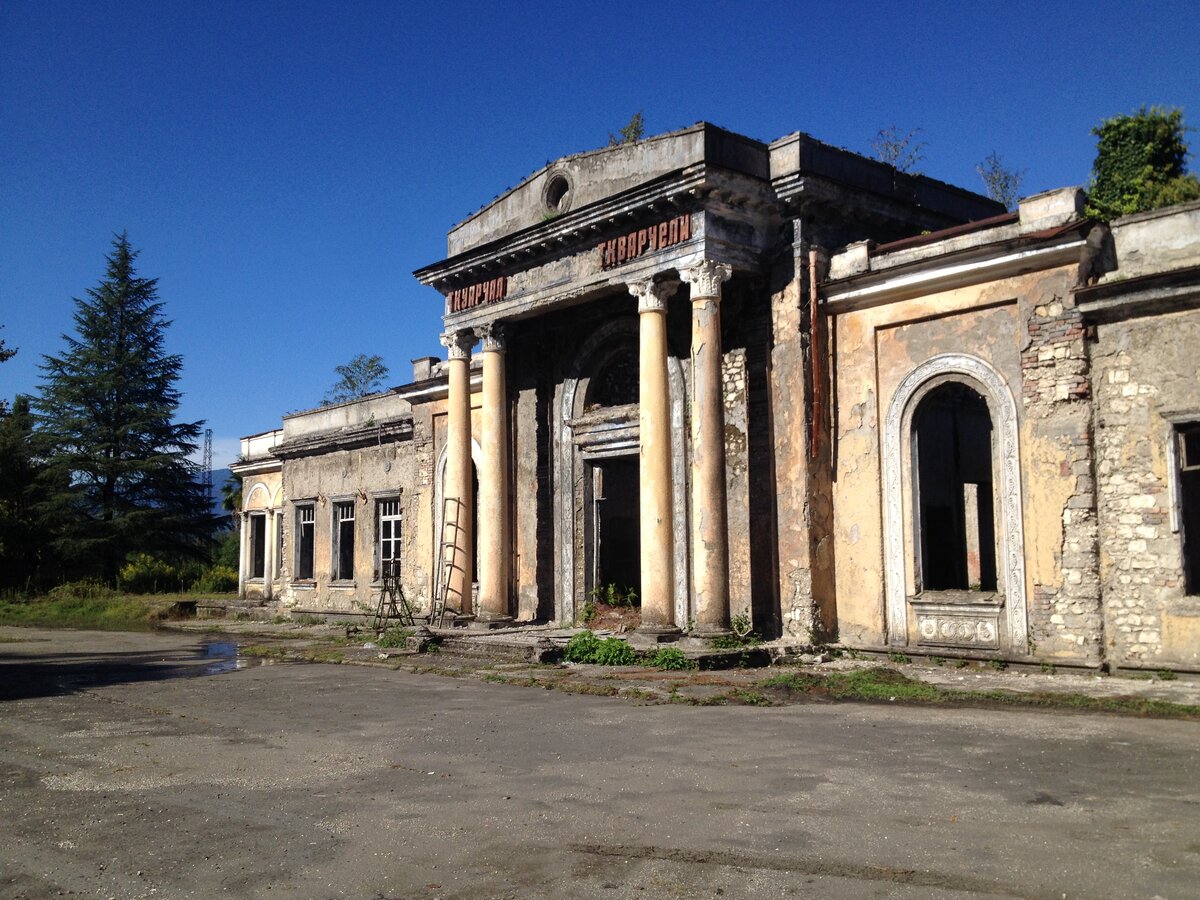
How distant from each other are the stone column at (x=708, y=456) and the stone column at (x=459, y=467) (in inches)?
234

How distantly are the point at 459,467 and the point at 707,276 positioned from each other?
23.4 feet

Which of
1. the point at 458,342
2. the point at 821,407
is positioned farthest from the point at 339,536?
the point at 821,407

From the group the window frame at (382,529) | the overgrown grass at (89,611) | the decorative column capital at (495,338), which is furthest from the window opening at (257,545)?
the decorative column capital at (495,338)

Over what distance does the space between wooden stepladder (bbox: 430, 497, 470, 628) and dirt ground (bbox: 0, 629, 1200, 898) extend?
814 cm

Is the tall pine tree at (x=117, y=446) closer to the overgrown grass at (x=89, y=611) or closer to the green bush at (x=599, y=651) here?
the overgrown grass at (x=89, y=611)

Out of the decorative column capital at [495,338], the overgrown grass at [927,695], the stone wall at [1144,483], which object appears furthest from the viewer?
the decorative column capital at [495,338]

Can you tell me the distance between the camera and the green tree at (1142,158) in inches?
710

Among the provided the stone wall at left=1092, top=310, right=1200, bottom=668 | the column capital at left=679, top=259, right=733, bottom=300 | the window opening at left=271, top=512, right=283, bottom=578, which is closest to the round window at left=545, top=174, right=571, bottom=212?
the column capital at left=679, top=259, right=733, bottom=300

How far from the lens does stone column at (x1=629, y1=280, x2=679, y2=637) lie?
47.8 feet

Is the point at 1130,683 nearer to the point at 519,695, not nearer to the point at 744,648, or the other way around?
the point at 744,648

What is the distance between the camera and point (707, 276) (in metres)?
14.2

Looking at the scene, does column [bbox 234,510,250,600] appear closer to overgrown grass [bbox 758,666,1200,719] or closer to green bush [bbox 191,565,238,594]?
green bush [bbox 191,565,238,594]

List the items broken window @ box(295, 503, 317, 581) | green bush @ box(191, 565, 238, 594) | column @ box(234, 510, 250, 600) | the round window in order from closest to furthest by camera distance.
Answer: the round window
broken window @ box(295, 503, 317, 581)
column @ box(234, 510, 250, 600)
green bush @ box(191, 565, 238, 594)

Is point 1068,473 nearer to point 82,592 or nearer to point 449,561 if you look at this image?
point 449,561
